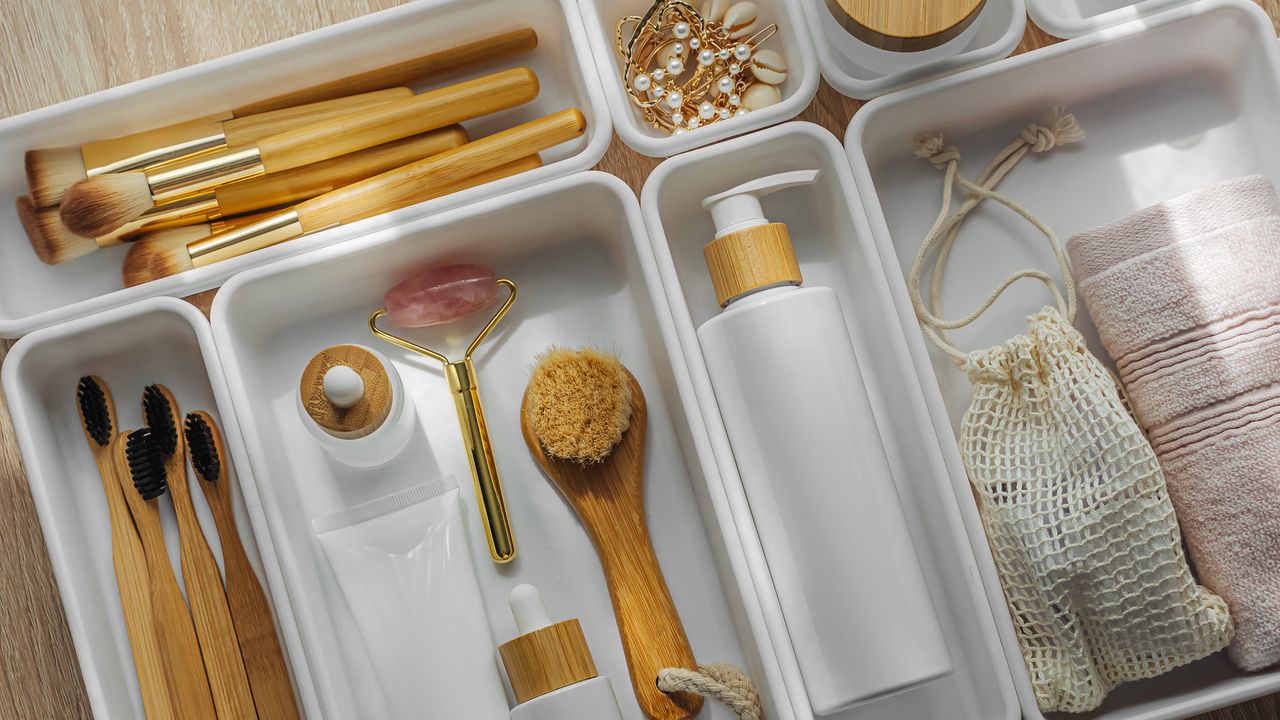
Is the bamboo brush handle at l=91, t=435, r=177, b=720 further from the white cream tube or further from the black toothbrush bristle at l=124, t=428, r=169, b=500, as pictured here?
the white cream tube

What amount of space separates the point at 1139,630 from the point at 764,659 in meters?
0.24

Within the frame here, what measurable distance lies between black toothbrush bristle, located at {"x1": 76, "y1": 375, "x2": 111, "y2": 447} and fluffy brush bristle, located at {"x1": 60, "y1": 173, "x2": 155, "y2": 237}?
0.35 ft

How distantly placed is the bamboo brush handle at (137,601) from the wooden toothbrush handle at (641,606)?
30 cm

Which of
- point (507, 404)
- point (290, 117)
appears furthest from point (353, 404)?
point (290, 117)

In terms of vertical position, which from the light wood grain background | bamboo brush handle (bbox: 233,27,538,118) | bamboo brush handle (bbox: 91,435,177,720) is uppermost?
the light wood grain background

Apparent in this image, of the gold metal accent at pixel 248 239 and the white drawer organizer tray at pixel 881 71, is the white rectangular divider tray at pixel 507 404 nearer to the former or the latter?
the gold metal accent at pixel 248 239

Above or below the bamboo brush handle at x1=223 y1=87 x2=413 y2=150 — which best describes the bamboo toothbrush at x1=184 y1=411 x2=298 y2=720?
below

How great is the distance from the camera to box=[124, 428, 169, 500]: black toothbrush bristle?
2.00ft

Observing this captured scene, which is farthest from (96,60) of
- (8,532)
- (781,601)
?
(781,601)

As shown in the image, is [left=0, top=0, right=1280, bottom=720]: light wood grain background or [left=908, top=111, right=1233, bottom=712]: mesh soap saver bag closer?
[left=908, top=111, right=1233, bottom=712]: mesh soap saver bag

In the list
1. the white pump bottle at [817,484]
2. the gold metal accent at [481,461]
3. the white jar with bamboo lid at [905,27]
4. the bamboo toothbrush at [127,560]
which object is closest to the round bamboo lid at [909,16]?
the white jar with bamboo lid at [905,27]

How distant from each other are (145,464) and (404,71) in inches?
12.9

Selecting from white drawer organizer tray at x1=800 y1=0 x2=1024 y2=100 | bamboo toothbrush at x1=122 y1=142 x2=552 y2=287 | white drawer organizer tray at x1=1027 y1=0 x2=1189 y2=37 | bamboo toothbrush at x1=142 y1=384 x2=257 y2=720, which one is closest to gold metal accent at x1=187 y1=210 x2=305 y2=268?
bamboo toothbrush at x1=122 y1=142 x2=552 y2=287

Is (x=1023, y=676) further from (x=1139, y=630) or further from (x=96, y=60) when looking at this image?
(x=96, y=60)
